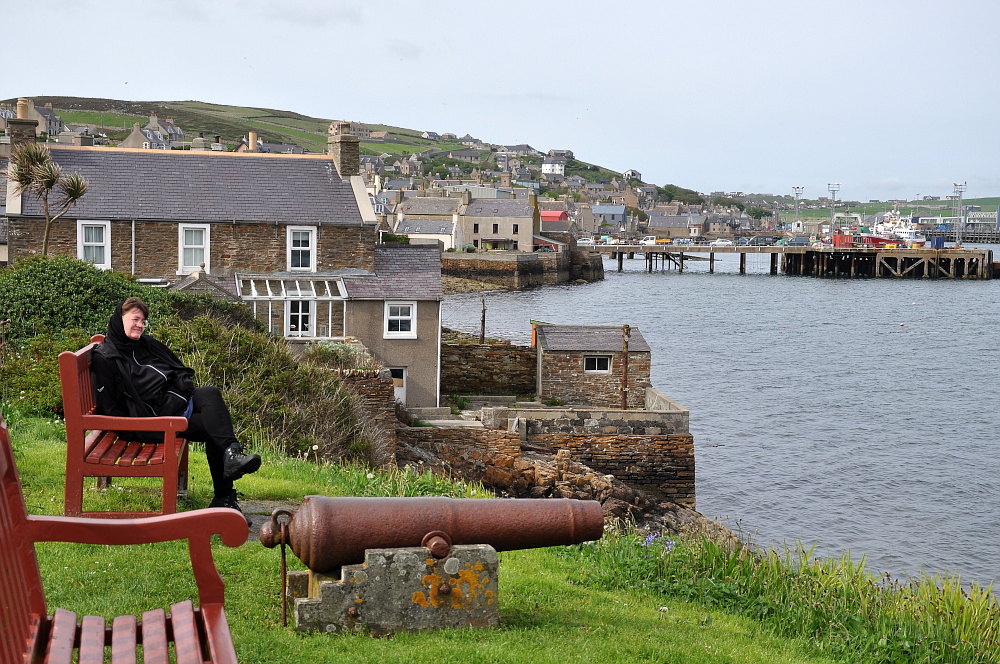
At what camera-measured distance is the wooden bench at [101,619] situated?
3678 millimetres

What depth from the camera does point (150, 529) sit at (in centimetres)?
392

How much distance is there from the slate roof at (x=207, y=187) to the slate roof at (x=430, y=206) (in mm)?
84375

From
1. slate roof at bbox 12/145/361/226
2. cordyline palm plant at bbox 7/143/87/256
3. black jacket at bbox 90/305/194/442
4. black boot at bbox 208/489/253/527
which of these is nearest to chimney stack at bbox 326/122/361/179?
slate roof at bbox 12/145/361/226

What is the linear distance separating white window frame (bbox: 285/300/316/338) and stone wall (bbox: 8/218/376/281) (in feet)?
5.24

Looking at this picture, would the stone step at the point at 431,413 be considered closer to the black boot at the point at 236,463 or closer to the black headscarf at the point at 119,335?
the black headscarf at the point at 119,335

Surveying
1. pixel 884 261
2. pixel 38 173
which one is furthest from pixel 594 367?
pixel 884 261

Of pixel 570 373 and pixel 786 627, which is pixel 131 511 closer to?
pixel 786 627

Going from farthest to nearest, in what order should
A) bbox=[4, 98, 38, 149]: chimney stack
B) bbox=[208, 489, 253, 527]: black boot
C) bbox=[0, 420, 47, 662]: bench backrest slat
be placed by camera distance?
bbox=[4, 98, 38, 149]: chimney stack, bbox=[208, 489, 253, 527]: black boot, bbox=[0, 420, 47, 662]: bench backrest slat

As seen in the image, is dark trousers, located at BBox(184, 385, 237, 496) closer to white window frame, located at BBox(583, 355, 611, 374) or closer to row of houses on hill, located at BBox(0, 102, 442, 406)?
row of houses on hill, located at BBox(0, 102, 442, 406)

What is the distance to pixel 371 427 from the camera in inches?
674

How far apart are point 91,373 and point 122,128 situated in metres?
186

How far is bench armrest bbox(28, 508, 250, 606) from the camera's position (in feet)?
12.8

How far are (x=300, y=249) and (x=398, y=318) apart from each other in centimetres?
352

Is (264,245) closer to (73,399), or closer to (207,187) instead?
(207,187)
